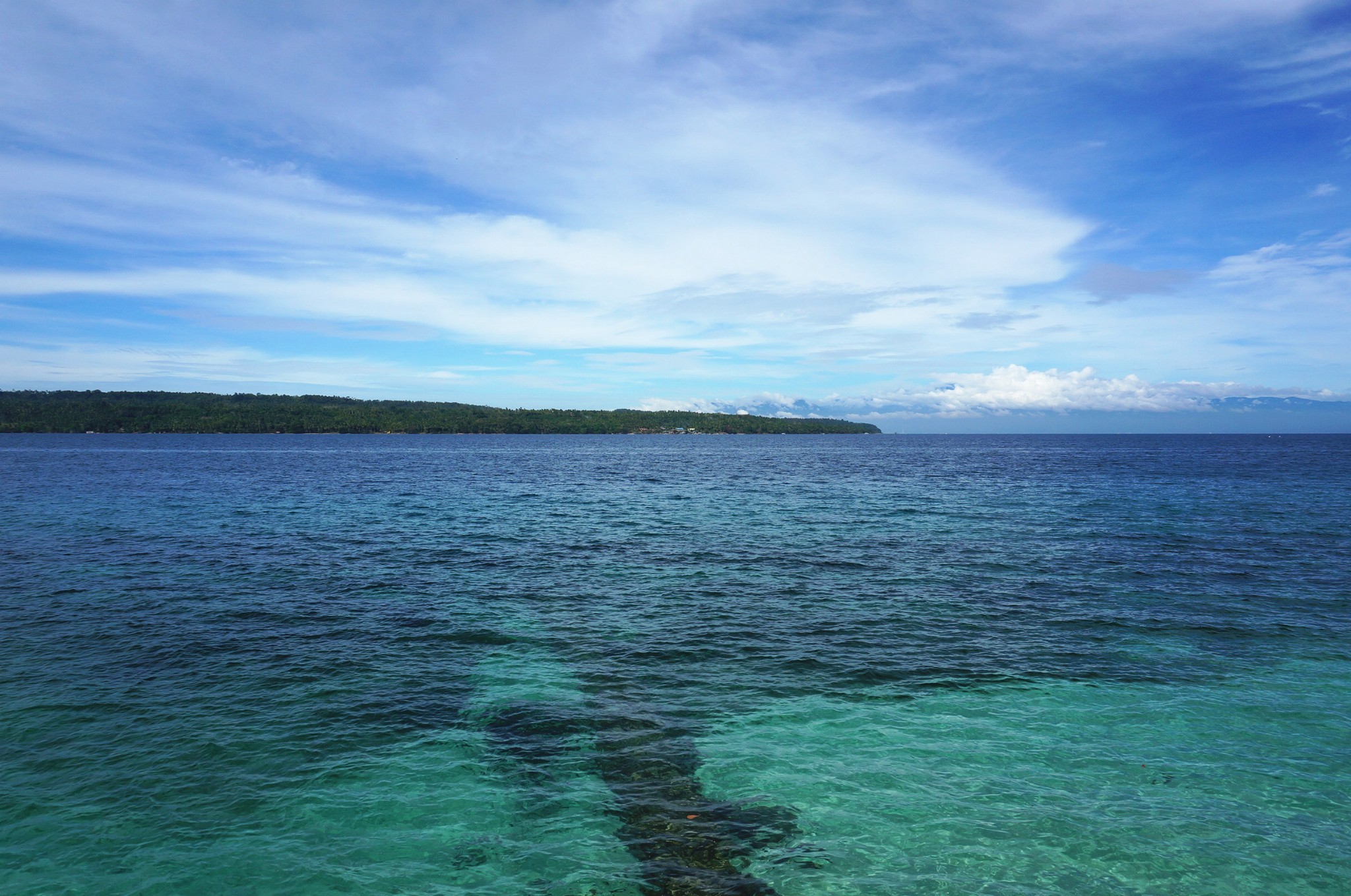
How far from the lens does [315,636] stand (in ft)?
71.6

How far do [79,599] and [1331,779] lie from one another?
118ft

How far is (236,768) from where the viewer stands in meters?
13.7

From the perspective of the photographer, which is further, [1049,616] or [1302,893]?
[1049,616]

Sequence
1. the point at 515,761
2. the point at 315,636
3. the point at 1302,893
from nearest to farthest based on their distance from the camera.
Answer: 1. the point at 1302,893
2. the point at 515,761
3. the point at 315,636

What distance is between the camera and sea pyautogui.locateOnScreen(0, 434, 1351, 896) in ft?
36.2

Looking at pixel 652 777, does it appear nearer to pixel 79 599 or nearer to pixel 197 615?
pixel 197 615

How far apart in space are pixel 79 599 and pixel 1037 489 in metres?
74.4

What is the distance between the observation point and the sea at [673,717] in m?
11.0

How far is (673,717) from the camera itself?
1611 cm

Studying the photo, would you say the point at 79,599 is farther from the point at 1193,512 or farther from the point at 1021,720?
the point at 1193,512

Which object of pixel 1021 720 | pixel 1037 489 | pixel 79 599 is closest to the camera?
pixel 1021 720


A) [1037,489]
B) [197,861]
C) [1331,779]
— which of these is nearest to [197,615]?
[197,861]

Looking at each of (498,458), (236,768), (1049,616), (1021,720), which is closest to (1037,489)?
(1049,616)

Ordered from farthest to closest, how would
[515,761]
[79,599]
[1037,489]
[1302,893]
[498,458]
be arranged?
[498,458] → [1037,489] → [79,599] → [515,761] → [1302,893]
